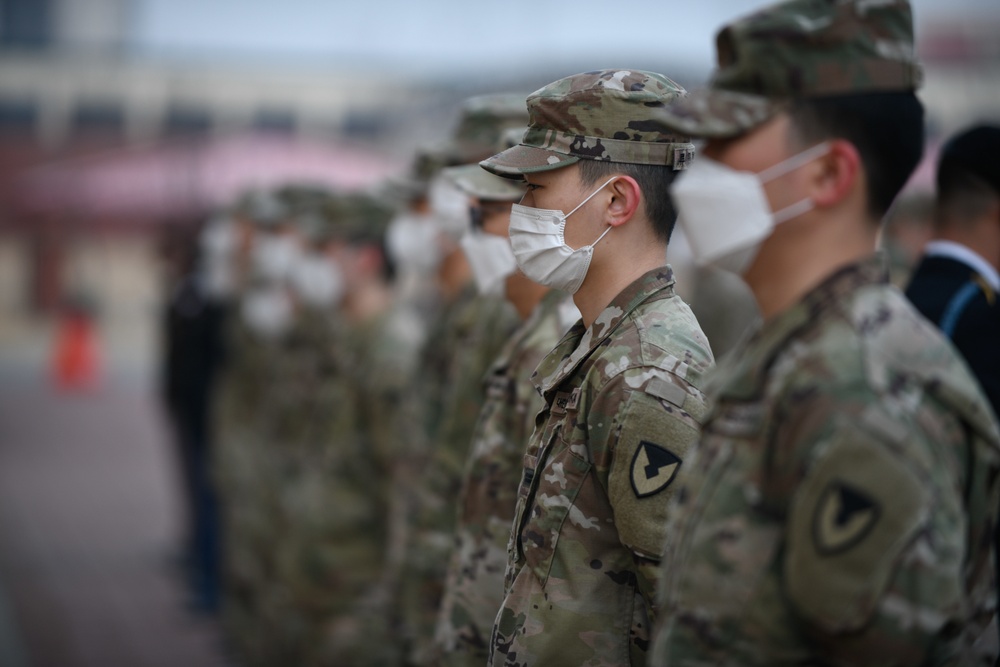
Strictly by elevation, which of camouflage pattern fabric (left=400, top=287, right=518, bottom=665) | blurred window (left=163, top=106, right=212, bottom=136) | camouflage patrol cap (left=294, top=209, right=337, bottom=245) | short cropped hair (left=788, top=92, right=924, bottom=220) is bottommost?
blurred window (left=163, top=106, right=212, bottom=136)

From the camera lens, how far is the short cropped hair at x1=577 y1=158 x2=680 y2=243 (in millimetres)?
2631

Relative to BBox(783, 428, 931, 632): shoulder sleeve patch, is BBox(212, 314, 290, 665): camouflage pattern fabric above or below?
below

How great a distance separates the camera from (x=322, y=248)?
7.19m

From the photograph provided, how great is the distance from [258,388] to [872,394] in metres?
7.15

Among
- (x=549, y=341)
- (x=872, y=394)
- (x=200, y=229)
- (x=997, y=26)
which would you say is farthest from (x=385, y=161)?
(x=872, y=394)

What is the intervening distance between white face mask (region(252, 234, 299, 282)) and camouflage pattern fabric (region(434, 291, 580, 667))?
474 centimetres

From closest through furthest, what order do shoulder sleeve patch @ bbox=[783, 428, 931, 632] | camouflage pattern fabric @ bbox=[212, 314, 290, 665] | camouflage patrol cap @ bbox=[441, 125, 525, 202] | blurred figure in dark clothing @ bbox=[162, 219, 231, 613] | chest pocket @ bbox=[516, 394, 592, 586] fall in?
shoulder sleeve patch @ bbox=[783, 428, 931, 632] < chest pocket @ bbox=[516, 394, 592, 586] < camouflage patrol cap @ bbox=[441, 125, 525, 202] < camouflage pattern fabric @ bbox=[212, 314, 290, 665] < blurred figure in dark clothing @ bbox=[162, 219, 231, 613]

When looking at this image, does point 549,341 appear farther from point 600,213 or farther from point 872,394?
point 872,394

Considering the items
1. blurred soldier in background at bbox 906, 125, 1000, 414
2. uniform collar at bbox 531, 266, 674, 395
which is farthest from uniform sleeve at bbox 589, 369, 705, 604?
blurred soldier in background at bbox 906, 125, 1000, 414

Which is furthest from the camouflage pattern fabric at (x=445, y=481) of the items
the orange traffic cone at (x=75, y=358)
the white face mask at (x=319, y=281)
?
the orange traffic cone at (x=75, y=358)

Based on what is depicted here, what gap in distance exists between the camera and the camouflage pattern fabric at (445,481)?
13.0ft

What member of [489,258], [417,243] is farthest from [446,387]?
[417,243]

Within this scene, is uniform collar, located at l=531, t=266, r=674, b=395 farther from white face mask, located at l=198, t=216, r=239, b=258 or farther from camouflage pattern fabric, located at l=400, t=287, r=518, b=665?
white face mask, located at l=198, t=216, r=239, b=258

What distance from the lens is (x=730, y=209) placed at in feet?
6.35
